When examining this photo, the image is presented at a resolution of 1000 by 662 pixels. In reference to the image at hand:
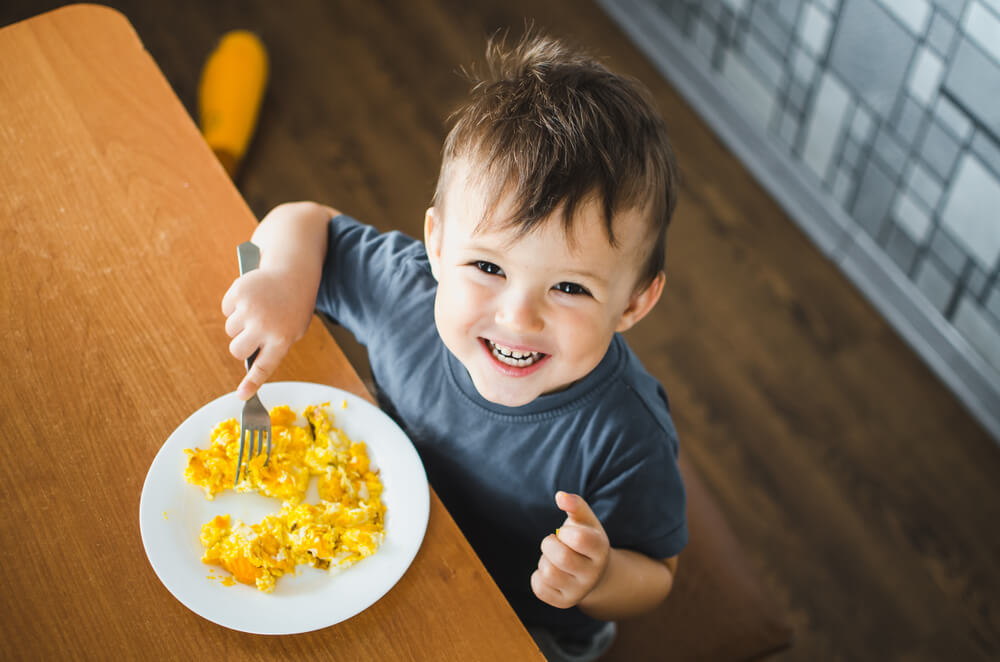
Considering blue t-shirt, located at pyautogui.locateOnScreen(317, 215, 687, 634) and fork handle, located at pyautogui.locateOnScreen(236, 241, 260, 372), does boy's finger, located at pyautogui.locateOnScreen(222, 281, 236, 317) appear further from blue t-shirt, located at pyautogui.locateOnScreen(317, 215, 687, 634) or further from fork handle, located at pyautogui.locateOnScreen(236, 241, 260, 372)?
blue t-shirt, located at pyautogui.locateOnScreen(317, 215, 687, 634)

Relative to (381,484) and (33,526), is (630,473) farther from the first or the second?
(33,526)

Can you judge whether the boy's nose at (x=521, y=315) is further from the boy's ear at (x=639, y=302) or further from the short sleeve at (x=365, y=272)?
the short sleeve at (x=365, y=272)

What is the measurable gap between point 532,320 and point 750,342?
4.03 feet

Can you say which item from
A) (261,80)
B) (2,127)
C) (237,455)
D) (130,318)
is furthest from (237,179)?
(237,455)

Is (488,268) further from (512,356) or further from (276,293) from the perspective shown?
(276,293)

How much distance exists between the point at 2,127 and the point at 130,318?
0.88 feet

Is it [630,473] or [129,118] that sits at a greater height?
[129,118]

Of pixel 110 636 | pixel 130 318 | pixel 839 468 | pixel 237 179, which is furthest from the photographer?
pixel 237 179

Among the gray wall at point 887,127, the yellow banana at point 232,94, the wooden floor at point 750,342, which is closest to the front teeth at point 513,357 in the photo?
the wooden floor at point 750,342

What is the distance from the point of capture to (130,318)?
827mm

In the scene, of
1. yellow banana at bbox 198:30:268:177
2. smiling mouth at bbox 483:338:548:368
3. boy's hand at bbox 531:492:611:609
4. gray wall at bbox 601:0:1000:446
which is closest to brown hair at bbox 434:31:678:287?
smiling mouth at bbox 483:338:548:368

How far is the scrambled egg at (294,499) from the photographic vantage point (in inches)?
28.6

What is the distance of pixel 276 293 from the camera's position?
2.81 feet

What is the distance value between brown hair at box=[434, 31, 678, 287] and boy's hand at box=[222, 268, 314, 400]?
0.18 meters
